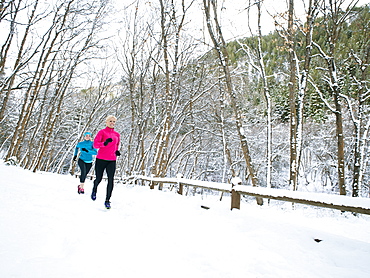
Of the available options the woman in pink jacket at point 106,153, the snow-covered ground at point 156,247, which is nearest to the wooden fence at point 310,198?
the snow-covered ground at point 156,247

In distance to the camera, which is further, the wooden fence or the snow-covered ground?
the wooden fence

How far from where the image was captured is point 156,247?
2.78 meters

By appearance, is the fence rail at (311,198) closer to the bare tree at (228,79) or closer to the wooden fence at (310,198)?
the wooden fence at (310,198)

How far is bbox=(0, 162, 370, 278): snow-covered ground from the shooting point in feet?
6.95

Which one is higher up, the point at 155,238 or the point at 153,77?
the point at 153,77

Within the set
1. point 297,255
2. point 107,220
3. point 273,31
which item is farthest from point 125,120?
point 297,255

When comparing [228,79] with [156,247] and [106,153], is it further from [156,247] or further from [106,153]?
[156,247]

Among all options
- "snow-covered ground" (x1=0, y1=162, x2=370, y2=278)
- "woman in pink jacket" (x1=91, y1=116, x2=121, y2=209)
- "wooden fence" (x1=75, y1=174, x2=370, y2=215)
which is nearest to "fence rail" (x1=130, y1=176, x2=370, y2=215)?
"wooden fence" (x1=75, y1=174, x2=370, y2=215)

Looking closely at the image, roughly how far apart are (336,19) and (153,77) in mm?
9262

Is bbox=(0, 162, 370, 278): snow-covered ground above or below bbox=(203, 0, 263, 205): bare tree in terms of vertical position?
below

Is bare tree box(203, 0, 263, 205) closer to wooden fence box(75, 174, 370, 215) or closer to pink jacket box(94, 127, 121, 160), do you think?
wooden fence box(75, 174, 370, 215)

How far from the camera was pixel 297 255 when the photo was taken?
2.80 m

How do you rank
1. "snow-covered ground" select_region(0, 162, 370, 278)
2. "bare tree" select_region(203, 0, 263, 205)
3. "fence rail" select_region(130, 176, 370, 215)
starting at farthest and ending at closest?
"bare tree" select_region(203, 0, 263, 205) → "fence rail" select_region(130, 176, 370, 215) → "snow-covered ground" select_region(0, 162, 370, 278)

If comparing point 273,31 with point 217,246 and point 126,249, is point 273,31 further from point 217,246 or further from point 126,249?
point 126,249
